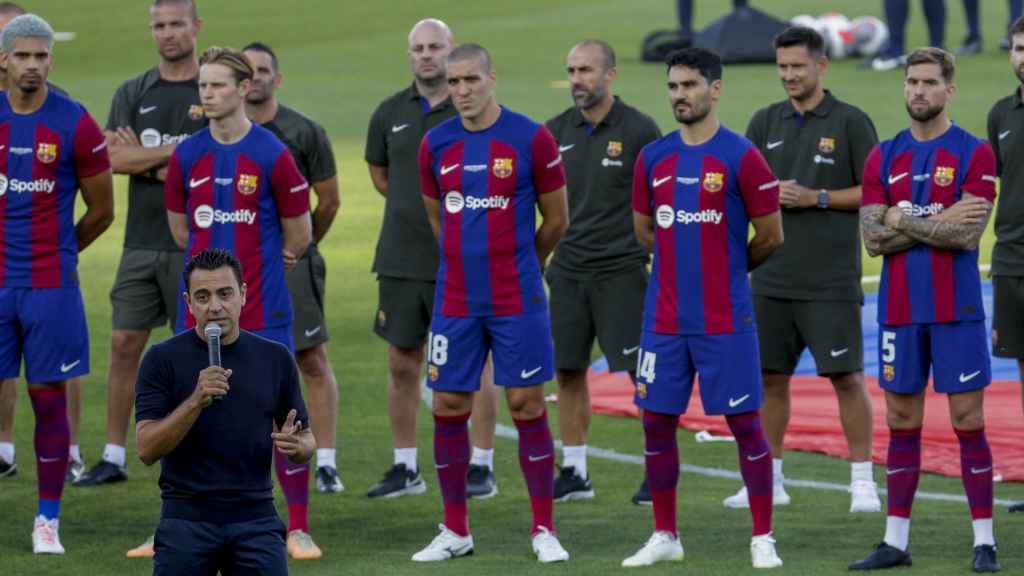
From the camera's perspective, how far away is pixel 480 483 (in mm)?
9680

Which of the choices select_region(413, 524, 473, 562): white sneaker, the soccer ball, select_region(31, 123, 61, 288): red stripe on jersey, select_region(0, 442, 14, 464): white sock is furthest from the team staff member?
the soccer ball

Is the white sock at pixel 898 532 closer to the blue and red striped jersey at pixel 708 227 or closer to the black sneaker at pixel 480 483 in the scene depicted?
the blue and red striped jersey at pixel 708 227

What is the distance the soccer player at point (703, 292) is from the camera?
805cm

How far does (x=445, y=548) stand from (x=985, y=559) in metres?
2.22

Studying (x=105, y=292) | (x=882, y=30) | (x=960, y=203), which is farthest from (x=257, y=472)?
(x=882, y=30)

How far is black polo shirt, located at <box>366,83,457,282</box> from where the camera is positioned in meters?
9.69

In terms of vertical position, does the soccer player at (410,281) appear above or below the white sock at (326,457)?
above

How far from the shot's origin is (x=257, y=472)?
612 centimetres

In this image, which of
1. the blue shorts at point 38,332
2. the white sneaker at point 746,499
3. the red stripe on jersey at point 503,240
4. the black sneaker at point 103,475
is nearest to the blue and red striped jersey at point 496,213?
the red stripe on jersey at point 503,240

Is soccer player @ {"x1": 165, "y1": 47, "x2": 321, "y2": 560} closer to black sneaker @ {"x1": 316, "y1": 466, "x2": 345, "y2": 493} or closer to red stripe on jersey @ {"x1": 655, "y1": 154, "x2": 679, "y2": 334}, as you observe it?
black sneaker @ {"x1": 316, "y1": 466, "x2": 345, "y2": 493}

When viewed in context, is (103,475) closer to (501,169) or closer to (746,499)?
(501,169)

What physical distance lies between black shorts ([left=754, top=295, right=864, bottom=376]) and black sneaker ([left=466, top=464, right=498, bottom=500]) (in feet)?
4.83

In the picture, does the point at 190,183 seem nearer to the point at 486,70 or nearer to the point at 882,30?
the point at 486,70

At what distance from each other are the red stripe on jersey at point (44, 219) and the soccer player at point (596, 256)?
2.53 m
